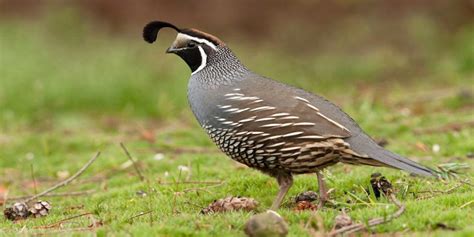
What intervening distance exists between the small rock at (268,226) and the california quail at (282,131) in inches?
48.6

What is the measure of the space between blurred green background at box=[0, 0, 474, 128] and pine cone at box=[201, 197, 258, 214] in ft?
20.1

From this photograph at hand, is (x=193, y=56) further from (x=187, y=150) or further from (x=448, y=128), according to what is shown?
(x=448, y=128)

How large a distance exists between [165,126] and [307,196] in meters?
5.47

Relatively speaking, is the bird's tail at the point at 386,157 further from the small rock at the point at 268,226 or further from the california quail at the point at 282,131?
the small rock at the point at 268,226

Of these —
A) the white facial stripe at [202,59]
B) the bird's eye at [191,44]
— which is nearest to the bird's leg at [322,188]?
the white facial stripe at [202,59]

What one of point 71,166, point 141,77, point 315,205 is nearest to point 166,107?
point 141,77

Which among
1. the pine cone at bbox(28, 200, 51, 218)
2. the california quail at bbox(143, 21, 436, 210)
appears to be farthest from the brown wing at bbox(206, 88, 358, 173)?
the pine cone at bbox(28, 200, 51, 218)

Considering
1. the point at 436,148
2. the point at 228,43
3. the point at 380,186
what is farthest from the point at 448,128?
the point at 228,43

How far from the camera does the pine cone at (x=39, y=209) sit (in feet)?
23.6

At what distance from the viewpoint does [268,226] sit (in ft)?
17.8

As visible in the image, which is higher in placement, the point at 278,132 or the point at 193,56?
the point at 193,56

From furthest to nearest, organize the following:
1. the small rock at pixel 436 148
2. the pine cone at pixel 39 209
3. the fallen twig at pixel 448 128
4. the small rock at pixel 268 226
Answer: the fallen twig at pixel 448 128
the small rock at pixel 436 148
the pine cone at pixel 39 209
the small rock at pixel 268 226

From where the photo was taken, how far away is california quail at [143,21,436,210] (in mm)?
6617

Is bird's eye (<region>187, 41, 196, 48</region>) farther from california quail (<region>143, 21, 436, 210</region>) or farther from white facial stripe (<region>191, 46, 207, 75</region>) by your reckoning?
california quail (<region>143, 21, 436, 210</region>)
